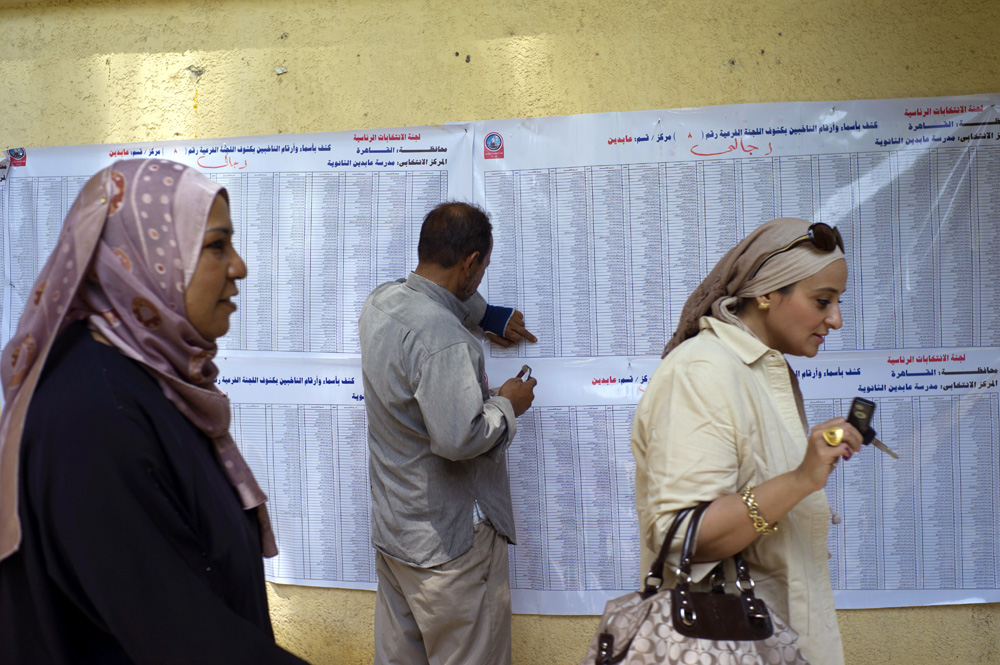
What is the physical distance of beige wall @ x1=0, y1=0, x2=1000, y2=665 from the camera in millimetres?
2496

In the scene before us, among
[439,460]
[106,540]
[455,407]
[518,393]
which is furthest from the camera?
[518,393]

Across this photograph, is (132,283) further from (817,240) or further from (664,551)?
(817,240)

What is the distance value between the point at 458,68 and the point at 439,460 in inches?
57.1

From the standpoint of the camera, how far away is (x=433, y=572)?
6.77 ft

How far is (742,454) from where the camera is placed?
129 cm

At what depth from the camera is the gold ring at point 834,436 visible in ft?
3.97

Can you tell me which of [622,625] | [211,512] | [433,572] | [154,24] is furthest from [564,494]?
[154,24]

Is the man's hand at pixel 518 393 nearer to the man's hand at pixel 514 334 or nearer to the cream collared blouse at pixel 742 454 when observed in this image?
the man's hand at pixel 514 334

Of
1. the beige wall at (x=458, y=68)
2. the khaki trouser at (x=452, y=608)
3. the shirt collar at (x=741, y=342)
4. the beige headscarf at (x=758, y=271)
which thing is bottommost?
the khaki trouser at (x=452, y=608)

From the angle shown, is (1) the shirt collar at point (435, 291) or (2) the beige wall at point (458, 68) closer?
(1) the shirt collar at point (435, 291)

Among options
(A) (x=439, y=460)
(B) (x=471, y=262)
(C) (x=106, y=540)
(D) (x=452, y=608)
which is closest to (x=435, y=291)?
(B) (x=471, y=262)

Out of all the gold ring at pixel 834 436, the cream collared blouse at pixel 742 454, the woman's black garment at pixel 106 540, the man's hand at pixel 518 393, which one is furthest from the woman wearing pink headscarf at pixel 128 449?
the man's hand at pixel 518 393

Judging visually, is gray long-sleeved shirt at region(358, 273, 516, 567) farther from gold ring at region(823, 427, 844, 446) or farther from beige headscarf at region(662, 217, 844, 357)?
gold ring at region(823, 427, 844, 446)

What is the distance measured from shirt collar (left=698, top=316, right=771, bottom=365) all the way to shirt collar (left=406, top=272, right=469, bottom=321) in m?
0.91
